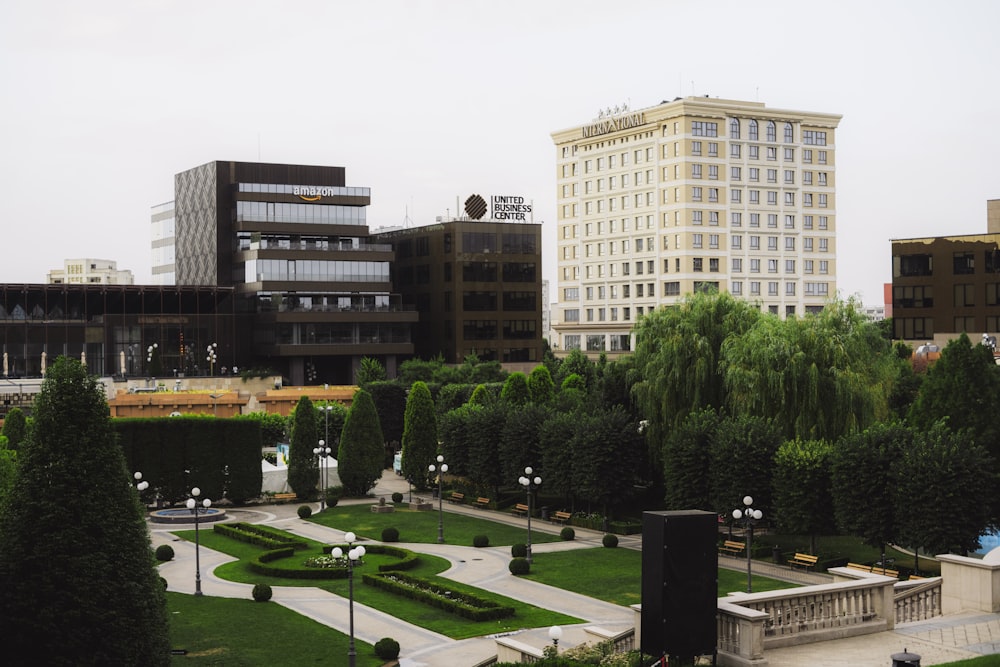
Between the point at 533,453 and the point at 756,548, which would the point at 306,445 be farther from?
the point at 756,548

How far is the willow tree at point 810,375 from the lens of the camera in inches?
2120

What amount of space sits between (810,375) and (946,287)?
57209mm

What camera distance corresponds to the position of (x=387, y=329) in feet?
446

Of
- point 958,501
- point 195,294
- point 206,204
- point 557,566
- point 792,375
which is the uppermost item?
point 206,204

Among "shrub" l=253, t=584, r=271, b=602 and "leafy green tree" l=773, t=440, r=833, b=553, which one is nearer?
"shrub" l=253, t=584, r=271, b=602

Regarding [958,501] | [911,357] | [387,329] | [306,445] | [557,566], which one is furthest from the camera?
[387,329]

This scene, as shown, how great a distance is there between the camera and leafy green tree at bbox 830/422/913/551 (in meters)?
44.7

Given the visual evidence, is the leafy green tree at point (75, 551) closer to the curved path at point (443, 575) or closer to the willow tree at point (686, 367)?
the curved path at point (443, 575)

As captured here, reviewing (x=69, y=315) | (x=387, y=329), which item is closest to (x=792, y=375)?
(x=387, y=329)

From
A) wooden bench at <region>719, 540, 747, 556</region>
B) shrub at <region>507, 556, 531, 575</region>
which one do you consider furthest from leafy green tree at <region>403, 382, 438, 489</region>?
shrub at <region>507, 556, 531, 575</region>

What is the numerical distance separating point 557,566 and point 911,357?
6068cm

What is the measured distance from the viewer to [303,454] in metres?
71.9

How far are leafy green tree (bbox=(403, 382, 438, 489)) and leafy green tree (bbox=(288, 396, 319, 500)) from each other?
596 centimetres

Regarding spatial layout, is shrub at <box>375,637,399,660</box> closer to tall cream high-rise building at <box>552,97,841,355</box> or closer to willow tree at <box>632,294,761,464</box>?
willow tree at <box>632,294,761,464</box>
